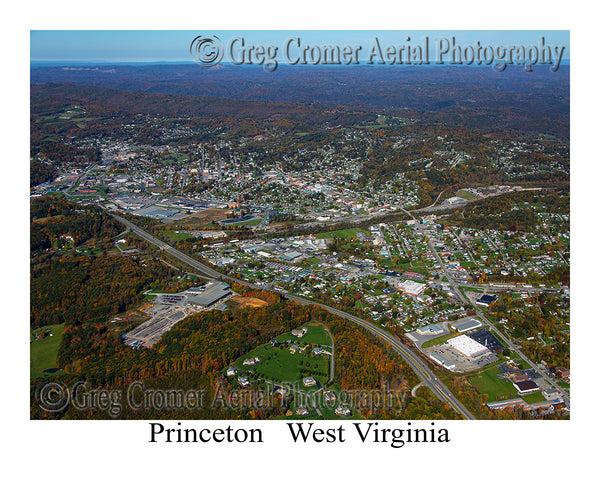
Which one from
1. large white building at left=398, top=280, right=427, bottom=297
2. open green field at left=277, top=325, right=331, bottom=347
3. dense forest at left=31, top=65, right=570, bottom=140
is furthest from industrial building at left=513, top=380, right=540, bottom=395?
dense forest at left=31, top=65, right=570, bottom=140

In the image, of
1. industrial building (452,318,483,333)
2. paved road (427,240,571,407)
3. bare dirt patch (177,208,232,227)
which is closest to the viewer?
paved road (427,240,571,407)

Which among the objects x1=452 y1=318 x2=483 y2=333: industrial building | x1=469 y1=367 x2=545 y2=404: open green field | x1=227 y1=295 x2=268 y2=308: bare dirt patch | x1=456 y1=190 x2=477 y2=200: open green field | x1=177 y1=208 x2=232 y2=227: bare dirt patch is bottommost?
x1=469 y1=367 x2=545 y2=404: open green field

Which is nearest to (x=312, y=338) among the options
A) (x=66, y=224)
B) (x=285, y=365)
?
(x=285, y=365)

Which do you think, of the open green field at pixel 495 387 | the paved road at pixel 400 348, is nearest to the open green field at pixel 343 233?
the paved road at pixel 400 348

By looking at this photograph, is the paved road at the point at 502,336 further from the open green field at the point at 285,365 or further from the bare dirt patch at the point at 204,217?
the bare dirt patch at the point at 204,217

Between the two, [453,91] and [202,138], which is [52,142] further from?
[453,91]

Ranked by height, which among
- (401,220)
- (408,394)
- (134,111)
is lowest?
(408,394)

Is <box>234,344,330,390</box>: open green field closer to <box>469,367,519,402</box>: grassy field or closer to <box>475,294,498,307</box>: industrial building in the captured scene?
<box>469,367,519,402</box>: grassy field

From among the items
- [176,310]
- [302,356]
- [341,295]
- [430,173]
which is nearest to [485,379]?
[302,356]

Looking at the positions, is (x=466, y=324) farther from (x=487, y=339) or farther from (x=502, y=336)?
(x=502, y=336)
